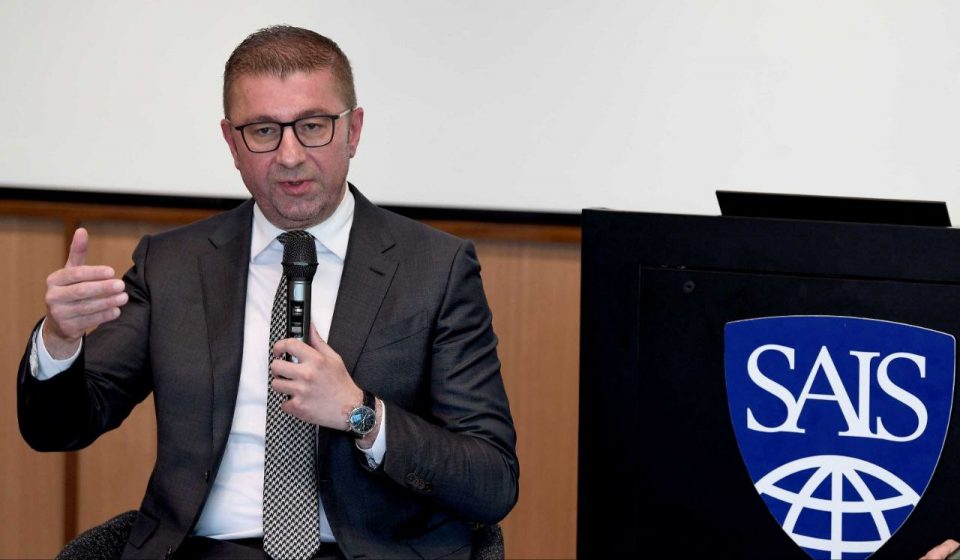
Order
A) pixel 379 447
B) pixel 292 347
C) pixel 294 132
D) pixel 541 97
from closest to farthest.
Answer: pixel 292 347 → pixel 379 447 → pixel 294 132 → pixel 541 97

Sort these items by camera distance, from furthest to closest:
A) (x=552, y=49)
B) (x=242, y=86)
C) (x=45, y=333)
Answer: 1. (x=552, y=49)
2. (x=242, y=86)
3. (x=45, y=333)

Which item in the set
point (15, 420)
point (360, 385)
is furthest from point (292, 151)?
point (15, 420)

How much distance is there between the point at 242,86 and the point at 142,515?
846 mm

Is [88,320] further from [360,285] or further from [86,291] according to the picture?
[360,285]

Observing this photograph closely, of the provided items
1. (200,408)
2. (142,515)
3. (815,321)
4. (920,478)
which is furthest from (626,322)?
(142,515)

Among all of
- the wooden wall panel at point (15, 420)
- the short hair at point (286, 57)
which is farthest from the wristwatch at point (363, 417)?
the wooden wall panel at point (15, 420)

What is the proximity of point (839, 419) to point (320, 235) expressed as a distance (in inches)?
40.8

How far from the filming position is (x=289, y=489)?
211cm

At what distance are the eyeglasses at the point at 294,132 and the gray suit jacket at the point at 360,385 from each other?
206mm

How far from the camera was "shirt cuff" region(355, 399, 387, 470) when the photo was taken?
80.0 inches

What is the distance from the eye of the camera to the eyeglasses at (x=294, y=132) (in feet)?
7.10

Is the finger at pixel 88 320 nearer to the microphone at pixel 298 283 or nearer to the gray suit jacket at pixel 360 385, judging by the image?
the gray suit jacket at pixel 360 385

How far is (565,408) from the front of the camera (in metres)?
3.44

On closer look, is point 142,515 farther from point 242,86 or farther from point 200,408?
point 242,86
